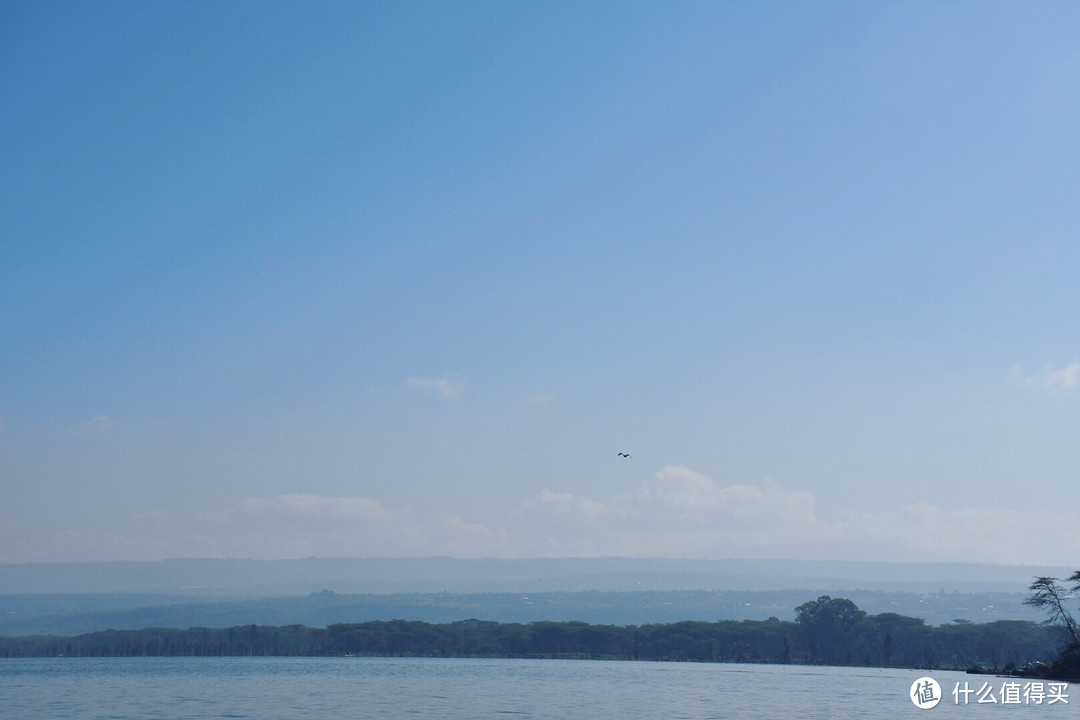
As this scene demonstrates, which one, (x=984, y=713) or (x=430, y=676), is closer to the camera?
(x=984, y=713)

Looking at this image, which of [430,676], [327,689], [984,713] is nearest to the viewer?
[984,713]

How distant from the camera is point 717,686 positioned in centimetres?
10838

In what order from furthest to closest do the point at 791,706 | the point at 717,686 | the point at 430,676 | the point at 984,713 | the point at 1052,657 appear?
the point at 1052,657
the point at 430,676
the point at 717,686
the point at 791,706
the point at 984,713

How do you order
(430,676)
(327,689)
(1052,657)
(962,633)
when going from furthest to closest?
(962,633) → (1052,657) → (430,676) → (327,689)

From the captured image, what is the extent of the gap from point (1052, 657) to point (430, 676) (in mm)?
92671

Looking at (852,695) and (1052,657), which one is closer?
(852,695)

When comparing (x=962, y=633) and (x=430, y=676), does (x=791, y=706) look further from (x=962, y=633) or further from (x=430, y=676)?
(x=962, y=633)

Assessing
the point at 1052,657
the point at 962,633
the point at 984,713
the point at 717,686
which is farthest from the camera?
the point at 962,633

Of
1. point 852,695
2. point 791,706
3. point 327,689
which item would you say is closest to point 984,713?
point 791,706

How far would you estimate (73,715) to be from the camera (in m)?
71.8

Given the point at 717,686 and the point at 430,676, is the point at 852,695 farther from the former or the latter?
the point at 430,676

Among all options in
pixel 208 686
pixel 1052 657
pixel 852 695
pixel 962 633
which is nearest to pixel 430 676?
pixel 208 686

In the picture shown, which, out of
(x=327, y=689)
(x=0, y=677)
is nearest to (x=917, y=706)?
(x=327, y=689)

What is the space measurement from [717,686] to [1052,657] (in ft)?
224
